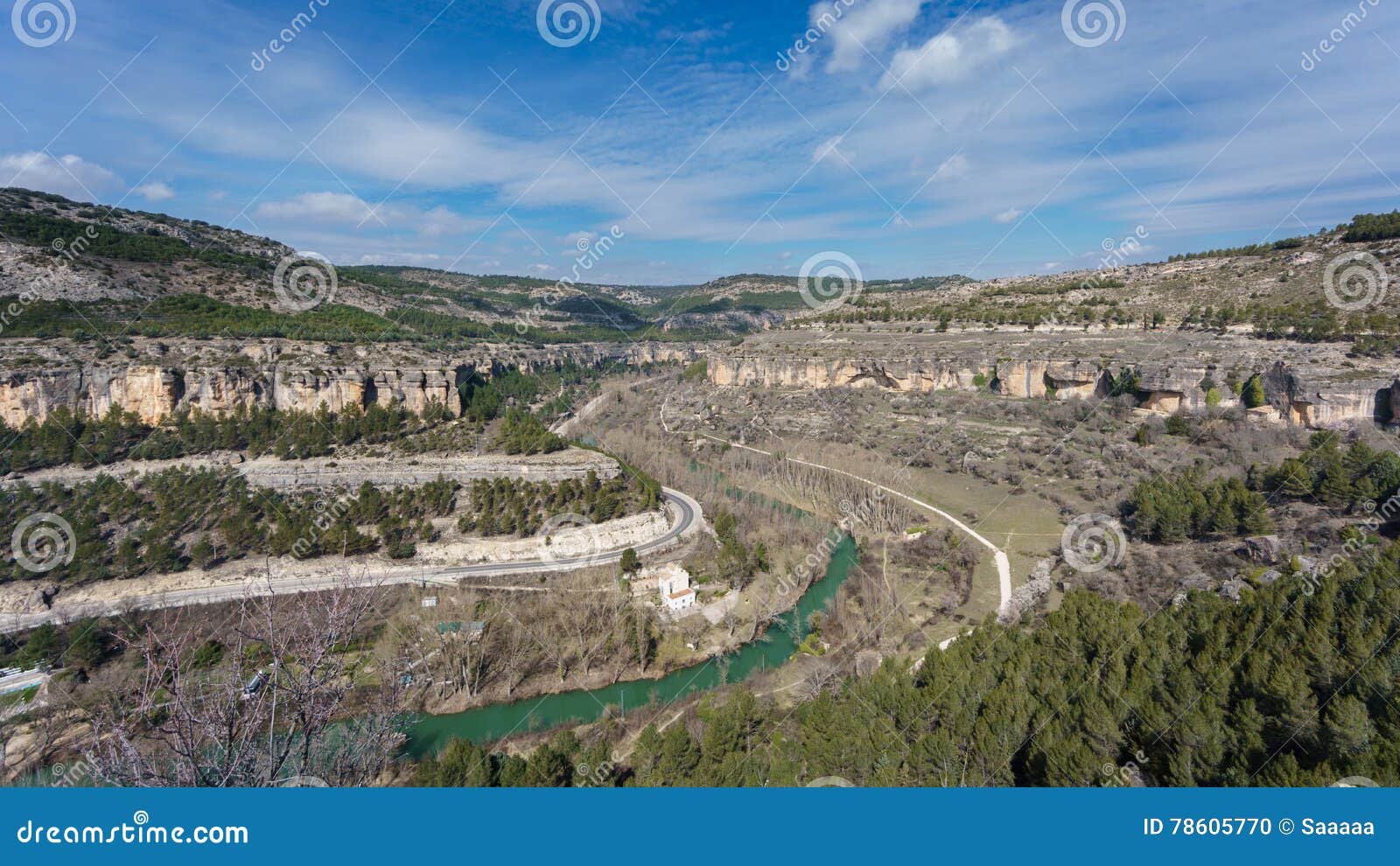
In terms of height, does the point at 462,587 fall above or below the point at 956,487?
below

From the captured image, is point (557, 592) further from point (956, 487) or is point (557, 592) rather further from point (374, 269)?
point (374, 269)

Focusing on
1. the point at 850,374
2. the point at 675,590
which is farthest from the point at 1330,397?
the point at 850,374

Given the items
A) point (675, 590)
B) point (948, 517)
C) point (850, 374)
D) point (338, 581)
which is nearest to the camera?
point (338, 581)

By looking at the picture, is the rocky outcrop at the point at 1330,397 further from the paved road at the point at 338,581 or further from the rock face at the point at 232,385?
the rock face at the point at 232,385

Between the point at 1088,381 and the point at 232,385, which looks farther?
the point at 1088,381

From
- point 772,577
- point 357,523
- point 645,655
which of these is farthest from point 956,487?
point 357,523

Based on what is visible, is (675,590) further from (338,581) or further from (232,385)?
(232,385)

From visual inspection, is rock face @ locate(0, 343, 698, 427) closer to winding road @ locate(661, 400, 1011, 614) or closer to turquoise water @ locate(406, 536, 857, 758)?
turquoise water @ locate(406, 536, 857, 758)
